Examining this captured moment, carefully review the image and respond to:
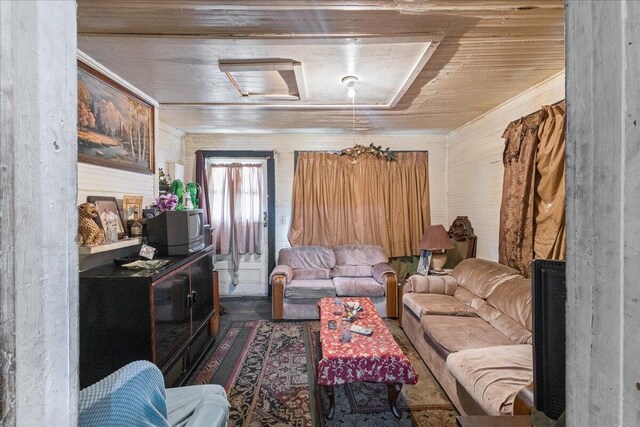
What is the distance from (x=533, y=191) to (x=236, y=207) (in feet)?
12.3

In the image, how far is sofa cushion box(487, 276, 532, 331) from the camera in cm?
231

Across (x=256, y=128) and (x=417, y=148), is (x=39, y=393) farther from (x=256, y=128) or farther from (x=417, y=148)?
(x=417, y=148)

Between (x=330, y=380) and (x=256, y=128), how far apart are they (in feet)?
11.1

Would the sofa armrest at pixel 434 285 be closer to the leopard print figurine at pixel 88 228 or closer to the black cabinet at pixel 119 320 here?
the black cabinet at pixel 119 320

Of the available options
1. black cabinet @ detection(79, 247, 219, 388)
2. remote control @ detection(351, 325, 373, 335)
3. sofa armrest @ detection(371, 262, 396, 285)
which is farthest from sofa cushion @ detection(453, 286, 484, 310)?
black cabinet @ detection(79, 247, 219, 388)

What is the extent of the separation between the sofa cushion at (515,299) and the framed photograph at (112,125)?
340cm

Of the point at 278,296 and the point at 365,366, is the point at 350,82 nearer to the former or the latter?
the point at 365,366

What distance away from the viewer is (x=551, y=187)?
248cm

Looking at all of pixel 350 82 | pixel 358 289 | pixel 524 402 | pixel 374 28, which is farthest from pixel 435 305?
pixel 374 28

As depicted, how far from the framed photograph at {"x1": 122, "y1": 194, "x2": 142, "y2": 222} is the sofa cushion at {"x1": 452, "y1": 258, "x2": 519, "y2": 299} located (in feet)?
10.8

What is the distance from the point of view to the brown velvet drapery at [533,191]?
95.8 inches

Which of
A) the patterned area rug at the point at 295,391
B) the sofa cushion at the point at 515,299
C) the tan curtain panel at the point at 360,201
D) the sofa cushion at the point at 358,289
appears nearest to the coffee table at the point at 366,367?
the patterned area rug at the point at 295,391

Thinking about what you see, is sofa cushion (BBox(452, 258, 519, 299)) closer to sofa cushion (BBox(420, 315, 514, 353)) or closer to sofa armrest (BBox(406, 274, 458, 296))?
sofa armrest (BBox(406, 274, 458, 296))

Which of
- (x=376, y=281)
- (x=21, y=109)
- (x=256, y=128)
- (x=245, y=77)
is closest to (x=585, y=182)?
(x=21, y=109)
